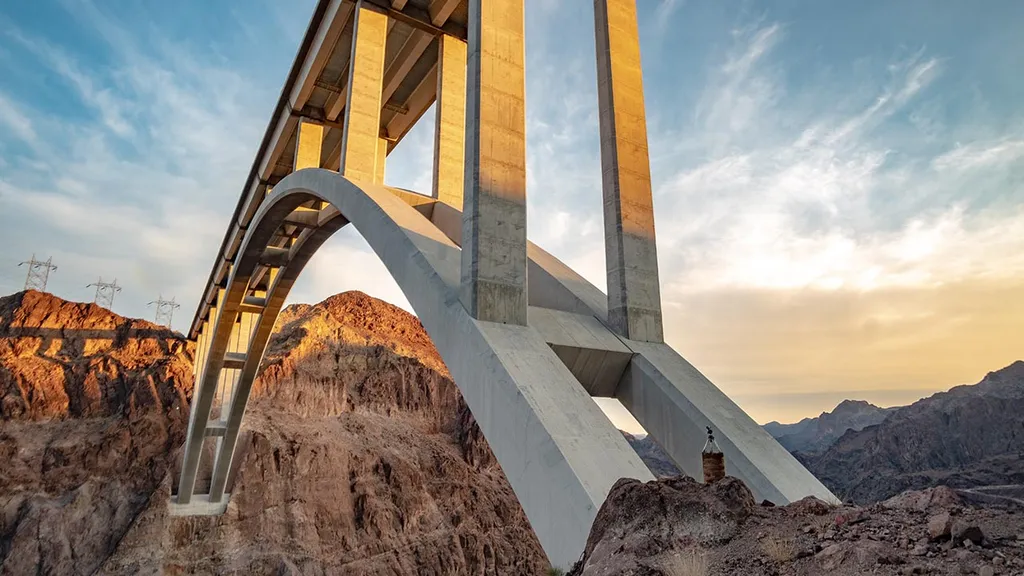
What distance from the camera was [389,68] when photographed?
49.7 feet

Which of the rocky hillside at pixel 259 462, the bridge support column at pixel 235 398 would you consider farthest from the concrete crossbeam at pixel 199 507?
the bridge support column at pixel 235 398

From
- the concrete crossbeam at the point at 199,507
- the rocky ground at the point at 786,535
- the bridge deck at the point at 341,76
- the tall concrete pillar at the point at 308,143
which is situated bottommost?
the concrete crossbeam at the point at 199,507

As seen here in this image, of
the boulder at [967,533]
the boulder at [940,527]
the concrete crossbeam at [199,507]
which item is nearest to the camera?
the boulder at [967,533]

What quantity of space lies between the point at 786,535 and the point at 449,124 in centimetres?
1066

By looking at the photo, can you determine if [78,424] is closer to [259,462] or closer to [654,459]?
→ [259,462]

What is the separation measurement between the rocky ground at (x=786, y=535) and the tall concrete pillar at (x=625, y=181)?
14.5 ft

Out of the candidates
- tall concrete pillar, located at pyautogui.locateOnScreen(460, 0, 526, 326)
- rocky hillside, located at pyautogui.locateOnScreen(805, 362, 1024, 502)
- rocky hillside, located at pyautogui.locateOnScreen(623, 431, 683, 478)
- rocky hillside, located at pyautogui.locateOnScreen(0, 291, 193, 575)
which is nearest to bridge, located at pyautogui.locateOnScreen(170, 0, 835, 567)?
tall concrete pillar, located at pyautogui.locateOnScreen(460, 0, 526, 326)

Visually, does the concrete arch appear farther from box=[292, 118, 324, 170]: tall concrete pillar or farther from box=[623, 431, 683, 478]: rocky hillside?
box=[623, 431, 683, 478]: rocky hillside

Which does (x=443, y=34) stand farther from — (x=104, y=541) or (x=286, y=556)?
(x=104, y=541)

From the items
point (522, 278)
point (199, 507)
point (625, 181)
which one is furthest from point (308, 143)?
point (199, 507)

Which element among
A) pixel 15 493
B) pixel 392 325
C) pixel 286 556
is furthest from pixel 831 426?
pixel 15 493

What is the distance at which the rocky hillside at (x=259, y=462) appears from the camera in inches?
1387

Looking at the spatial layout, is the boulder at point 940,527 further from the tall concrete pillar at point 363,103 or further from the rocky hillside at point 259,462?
the rocky hillside at point 259,462

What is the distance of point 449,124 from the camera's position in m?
12.5
